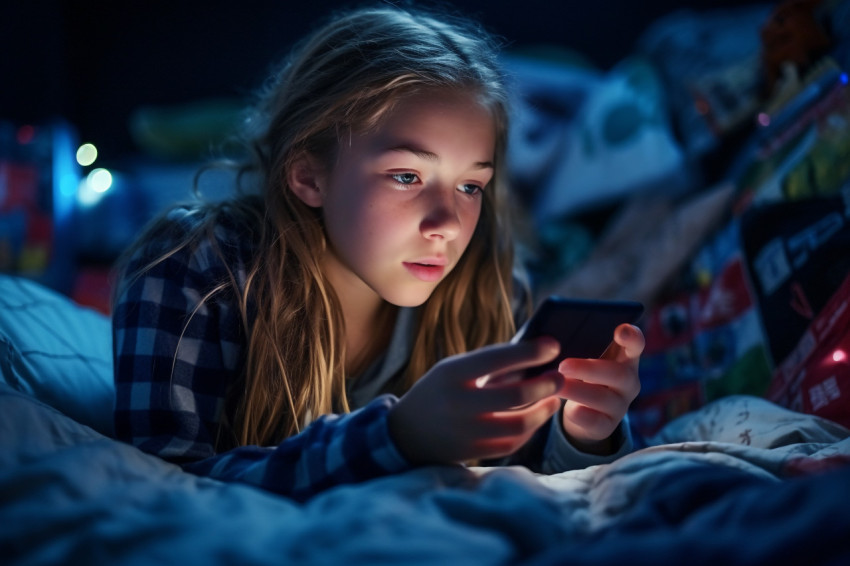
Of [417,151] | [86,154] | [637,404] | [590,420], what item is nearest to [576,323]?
[590,420]

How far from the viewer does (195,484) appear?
698 millimetres

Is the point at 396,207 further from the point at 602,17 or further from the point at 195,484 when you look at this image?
the point at 602,17

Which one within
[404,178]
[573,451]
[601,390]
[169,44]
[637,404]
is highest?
[169,44]

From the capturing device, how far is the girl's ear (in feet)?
3.43

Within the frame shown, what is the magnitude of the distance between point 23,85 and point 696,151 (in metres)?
2.05

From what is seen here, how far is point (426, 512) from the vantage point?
1.83ft

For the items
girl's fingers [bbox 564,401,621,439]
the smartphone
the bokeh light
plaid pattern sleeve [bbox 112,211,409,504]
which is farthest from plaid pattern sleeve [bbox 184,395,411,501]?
the bokeh light

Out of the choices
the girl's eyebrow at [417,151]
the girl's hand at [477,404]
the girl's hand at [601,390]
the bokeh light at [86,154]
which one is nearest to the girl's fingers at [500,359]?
the girl's hand at [477,404]

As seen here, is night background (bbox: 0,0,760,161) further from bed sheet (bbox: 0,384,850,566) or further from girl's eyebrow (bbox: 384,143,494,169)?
bed sheet (bbox: 0,384,850,566)

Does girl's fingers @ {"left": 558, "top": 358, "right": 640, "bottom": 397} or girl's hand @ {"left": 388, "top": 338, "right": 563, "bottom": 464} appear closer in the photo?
girl's hand @ {"left": 388, "top": 338, "right": 563, "bottom": 464}

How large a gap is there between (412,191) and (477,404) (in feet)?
1.18

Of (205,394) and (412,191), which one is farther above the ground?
(412,191)

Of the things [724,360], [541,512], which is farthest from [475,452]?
[724,360]

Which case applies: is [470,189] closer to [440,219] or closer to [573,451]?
[440,219]
